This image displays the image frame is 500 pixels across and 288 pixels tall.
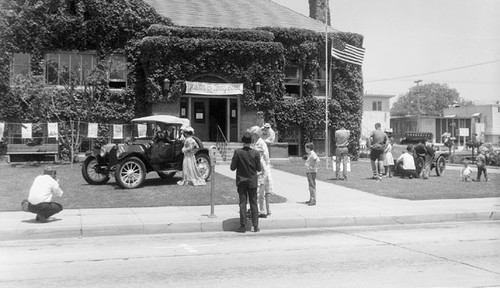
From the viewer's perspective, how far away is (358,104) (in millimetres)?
31266

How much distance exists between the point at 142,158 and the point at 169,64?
12.1 m

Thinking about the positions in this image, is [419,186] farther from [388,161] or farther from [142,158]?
[142,158]

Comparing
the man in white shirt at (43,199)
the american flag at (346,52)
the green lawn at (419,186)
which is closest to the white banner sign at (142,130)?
the man in white shirt at (43,199)

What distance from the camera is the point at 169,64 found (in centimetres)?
2647

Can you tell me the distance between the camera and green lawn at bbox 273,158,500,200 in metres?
15.6

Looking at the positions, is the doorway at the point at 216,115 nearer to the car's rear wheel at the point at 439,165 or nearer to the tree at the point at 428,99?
the car's rear wheel at the point at 439,165

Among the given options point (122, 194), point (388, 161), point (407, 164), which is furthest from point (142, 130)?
point (407, 164)

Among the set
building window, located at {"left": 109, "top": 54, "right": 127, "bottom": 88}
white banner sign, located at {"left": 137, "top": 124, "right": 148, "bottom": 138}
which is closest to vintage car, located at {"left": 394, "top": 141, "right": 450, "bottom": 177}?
white banner sign, located at {"left": 137, "top": 124, "right": 148, "bottom": 138}

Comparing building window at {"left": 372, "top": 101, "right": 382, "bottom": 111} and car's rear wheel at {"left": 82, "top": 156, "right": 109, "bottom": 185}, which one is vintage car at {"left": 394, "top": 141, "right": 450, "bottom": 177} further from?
building window at {"left": 372, "top": 101, "right": 382, "bottom": 111}

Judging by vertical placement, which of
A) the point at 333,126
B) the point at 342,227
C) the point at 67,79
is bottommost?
the point at 342,227

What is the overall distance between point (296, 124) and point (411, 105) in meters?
93.7

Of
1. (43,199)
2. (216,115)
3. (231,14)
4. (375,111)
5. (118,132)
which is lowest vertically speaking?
(43,199)

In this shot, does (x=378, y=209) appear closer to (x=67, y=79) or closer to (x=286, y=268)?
(x=286, y=268)

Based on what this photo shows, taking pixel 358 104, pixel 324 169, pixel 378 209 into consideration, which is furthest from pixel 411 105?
pixel 378 209
